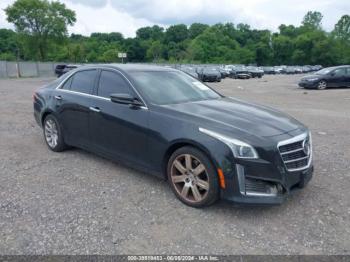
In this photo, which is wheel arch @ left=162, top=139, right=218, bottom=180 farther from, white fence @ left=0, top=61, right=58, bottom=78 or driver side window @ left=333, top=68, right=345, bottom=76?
white fence @ left=0, top=61, right=58, bottom=78

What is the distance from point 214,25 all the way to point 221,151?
5075 inches

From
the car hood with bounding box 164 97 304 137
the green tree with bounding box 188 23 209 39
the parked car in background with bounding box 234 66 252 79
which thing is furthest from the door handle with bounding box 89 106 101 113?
the green tree with bounding box 188 23 209 39

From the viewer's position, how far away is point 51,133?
5.34m

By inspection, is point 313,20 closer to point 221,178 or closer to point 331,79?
point 331,79

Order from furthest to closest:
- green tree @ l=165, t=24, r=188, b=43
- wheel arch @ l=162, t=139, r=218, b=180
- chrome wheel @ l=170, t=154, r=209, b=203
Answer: green tree @ l=165, t=24, r=188, b=43
chrome wheel @ l=170, t=154, r=209, b=203
wheel arch @ l=162, t=139, r=218, b=180

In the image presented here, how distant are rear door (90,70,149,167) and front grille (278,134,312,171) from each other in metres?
1.61

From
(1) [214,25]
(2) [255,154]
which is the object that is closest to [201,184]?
(2) [255,154]

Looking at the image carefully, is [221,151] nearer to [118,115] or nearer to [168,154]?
[168,154]

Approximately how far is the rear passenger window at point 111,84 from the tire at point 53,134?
1.21 m

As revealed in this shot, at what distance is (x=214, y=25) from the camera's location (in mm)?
123500

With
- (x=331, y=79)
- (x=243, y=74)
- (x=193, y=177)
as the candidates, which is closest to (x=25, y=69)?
(x=243, y=74)

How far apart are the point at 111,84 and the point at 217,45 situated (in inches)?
4264

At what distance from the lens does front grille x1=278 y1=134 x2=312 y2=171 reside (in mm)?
3188

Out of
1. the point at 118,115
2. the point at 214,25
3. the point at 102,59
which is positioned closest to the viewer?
the point at 118,115
